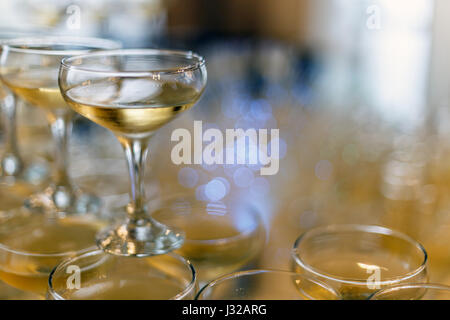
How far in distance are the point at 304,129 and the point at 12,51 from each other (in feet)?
2.08

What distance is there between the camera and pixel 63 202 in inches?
23.3

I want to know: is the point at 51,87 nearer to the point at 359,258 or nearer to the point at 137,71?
the point at 137,71

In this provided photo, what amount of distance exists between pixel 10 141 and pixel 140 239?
0.37 meters

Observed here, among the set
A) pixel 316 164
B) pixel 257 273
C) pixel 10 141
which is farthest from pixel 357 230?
pixel 10 141

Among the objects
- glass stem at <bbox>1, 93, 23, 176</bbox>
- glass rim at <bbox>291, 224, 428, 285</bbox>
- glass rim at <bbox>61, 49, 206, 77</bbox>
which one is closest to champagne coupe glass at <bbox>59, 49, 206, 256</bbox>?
glass rim at <bbox>61, 49, 206, 77</bbox>

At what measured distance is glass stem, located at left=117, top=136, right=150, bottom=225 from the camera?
0.48m

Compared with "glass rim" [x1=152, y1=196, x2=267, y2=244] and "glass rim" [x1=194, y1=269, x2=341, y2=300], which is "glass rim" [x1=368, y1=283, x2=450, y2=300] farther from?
"glass rim" [x1=152, y1=196, x2=267, y2=244]

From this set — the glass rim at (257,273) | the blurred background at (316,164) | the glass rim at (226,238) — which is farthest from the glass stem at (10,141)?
the glass rim at (257,273)

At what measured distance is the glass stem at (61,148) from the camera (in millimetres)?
608

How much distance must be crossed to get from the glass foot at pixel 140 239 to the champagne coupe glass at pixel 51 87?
123 millimetres

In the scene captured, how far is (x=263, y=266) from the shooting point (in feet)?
1.74

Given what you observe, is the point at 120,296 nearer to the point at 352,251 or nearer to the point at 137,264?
the point at 137,264

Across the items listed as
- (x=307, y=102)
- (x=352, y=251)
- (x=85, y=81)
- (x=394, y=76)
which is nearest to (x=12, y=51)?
(x=85, y=81)
